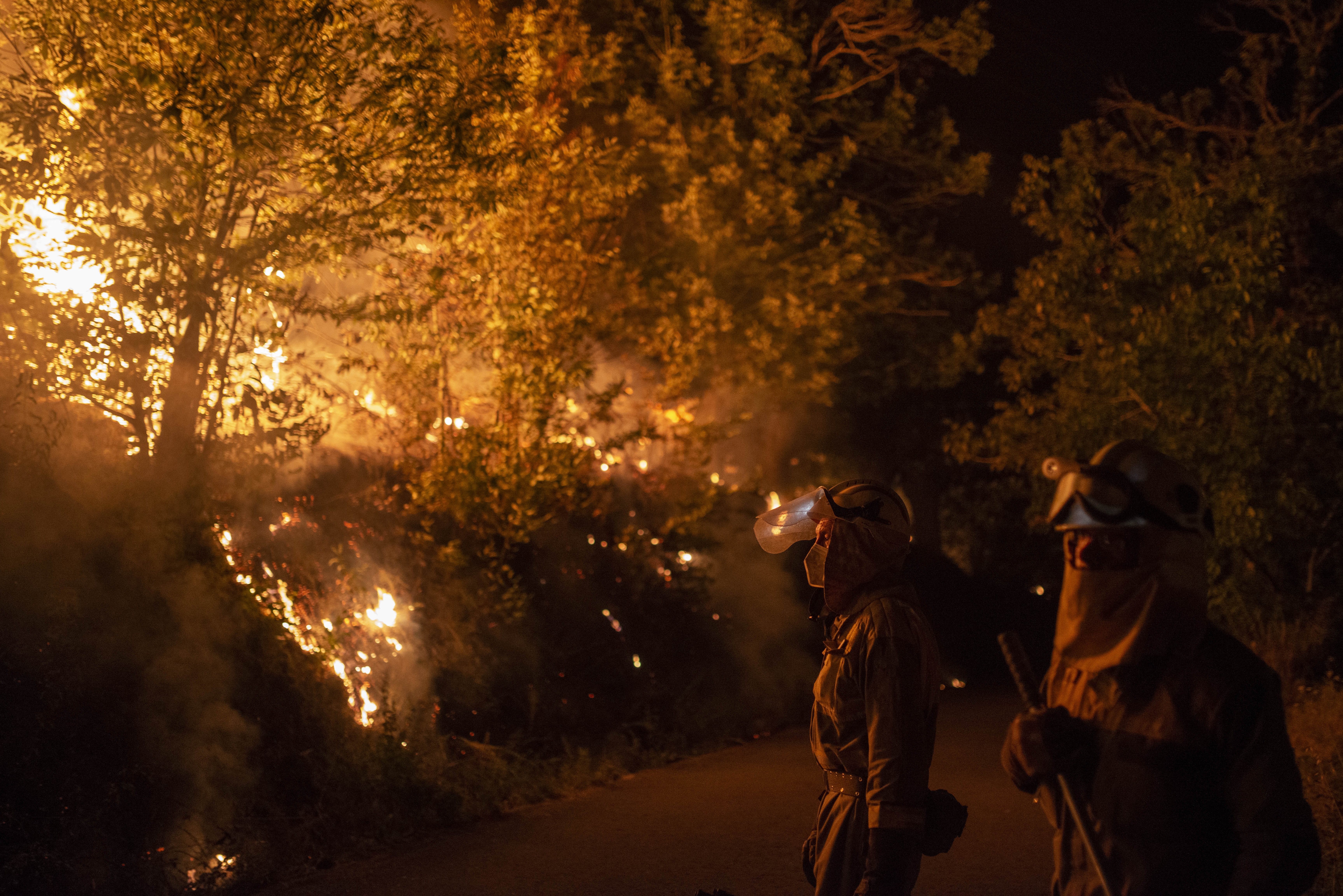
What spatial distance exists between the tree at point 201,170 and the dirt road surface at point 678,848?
3.51 metres

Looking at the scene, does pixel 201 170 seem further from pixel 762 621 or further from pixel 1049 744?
pixel 762 621

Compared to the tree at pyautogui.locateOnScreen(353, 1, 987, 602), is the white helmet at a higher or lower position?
lower

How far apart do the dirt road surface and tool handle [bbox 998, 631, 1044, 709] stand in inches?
162

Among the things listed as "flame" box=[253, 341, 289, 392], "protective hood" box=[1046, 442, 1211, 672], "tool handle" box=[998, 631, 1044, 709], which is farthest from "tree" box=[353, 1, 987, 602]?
"protective hood" box=[1046, 442, 1211, 672]

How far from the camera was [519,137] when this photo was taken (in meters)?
10.5

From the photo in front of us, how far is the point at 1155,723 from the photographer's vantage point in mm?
2322

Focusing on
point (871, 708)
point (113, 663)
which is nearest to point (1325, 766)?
point (871, 708)

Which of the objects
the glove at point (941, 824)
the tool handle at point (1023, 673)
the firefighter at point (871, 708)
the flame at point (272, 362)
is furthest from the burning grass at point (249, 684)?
the tool handle at point (1023, 673)

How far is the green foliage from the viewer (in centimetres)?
1122

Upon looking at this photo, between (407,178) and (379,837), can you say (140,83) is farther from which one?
(379,837)

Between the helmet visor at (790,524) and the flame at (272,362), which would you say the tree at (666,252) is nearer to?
the flame at (272,362)

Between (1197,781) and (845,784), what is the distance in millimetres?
1171

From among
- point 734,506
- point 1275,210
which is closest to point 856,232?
point 734,506

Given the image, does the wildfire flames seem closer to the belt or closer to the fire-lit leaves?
the fire-lit leaves
